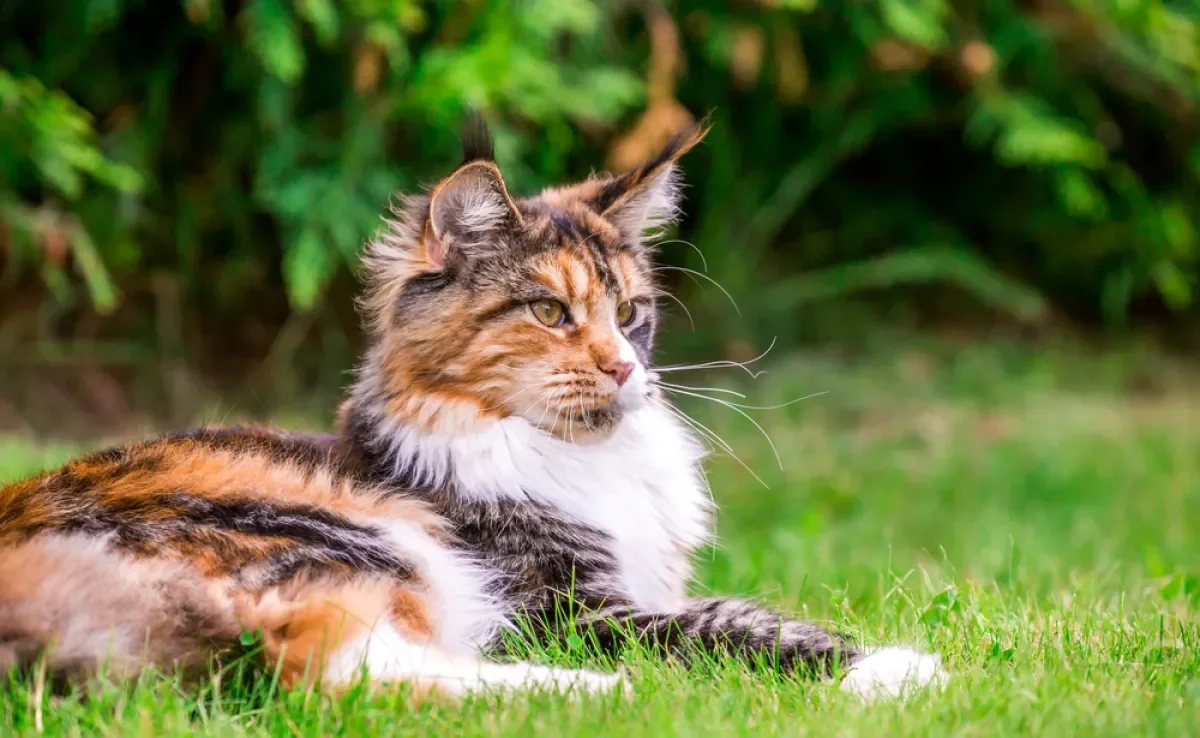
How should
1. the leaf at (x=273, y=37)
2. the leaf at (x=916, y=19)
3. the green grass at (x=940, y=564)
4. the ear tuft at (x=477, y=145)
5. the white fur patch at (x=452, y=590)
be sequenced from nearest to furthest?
the green grass at (x=940, y=564) → the white fur patch at (x=452, y=590) → the ear tuft at (x=477, y=145) → the leaf at (x=273, y=37) → the leaf at (x=916, y=19)

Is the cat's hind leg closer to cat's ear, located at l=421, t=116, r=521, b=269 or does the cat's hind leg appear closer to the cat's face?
the cat's face

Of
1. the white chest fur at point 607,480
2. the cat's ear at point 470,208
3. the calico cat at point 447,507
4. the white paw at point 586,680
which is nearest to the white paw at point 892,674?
the calico cat at point 447,507

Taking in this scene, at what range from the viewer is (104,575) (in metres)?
2.56

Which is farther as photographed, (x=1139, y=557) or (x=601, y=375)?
→ (x=1139, y=557)

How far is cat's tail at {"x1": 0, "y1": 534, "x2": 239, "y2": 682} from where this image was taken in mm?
2443

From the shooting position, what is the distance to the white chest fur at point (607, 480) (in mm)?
3246

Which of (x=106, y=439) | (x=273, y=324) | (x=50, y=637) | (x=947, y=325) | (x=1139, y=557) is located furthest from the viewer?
(x=947, y=325)

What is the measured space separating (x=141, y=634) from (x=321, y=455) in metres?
0.89

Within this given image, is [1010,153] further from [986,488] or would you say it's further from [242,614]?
[242,614]

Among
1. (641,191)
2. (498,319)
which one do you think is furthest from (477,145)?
(641,191)

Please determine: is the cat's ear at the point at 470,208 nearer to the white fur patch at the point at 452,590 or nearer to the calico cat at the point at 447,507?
the calico cat at the point at 447,507

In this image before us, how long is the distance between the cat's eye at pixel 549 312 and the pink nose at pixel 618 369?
0.65ft

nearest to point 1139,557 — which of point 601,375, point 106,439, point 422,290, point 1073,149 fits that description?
point 1073,149

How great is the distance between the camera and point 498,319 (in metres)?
3.28
